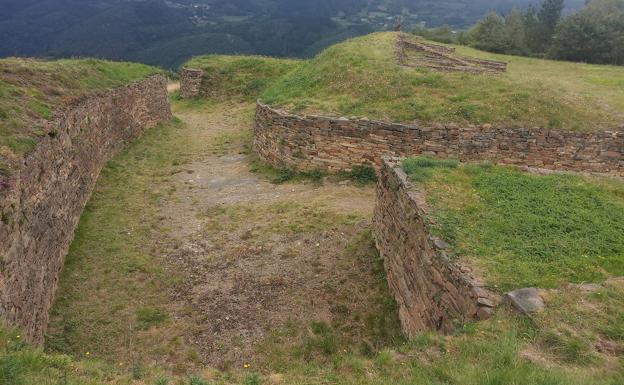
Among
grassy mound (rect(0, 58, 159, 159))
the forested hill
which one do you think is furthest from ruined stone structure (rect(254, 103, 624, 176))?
the forested hill

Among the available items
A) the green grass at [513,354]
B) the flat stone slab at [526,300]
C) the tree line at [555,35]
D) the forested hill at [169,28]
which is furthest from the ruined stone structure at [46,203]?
the forested hill at [169,28]

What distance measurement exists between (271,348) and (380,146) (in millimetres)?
7807

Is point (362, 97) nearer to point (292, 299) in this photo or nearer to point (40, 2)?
point (292, 299)

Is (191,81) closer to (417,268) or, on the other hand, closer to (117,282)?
(117,282)

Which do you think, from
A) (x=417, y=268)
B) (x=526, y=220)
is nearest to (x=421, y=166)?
(x=526, y=220)

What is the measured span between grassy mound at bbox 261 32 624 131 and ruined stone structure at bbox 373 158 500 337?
5093 millimetres

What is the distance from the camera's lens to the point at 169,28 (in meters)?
91.5

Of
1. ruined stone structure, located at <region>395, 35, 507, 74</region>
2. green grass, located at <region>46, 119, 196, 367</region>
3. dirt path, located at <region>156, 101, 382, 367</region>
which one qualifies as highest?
ruined stone structure, located at <region>395, 35, 507, 74</region>

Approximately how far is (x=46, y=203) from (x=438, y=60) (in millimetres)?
18807

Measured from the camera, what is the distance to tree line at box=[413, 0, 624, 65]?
33.5 metres

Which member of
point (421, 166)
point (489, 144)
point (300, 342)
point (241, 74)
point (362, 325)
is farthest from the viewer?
point (241, 74)

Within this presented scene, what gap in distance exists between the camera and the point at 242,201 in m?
13.1

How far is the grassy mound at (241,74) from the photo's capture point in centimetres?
2909

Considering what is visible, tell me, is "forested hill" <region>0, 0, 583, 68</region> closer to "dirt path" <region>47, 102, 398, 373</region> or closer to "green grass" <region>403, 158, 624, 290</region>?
"dirt path" <region>47, 102, 398, 373</region>
